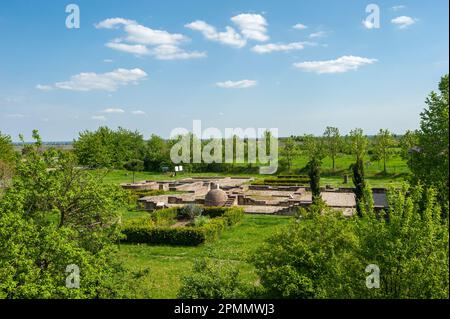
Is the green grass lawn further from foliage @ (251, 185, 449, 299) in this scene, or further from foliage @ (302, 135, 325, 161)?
foliage @ (302, 135, 325, 161)

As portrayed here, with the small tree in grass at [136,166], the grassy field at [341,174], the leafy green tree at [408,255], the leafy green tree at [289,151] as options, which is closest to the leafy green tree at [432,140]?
the leafy green tree at [408,255]

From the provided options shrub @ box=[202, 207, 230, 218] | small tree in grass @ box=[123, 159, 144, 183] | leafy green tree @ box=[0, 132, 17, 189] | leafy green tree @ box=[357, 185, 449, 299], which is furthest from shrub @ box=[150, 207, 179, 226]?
small tree in grass @ box=[123, 159, 144, 183]

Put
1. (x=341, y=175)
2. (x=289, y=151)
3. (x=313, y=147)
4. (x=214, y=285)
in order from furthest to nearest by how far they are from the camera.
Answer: (x=289, y=151) → (x=313, y=147) → (x=341, y=175) → (x=214, y=285)

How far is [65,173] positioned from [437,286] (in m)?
10.9

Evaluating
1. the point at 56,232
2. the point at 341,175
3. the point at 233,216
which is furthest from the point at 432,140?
the point at 341,175

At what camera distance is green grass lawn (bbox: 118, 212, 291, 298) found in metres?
15.1

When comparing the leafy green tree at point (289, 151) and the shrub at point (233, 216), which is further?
the leafy green tree at point (289, 151)

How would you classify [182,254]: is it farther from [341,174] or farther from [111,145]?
[111,145]

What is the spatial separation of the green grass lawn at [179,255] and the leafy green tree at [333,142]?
37130 millimetres

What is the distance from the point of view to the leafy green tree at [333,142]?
60.6m

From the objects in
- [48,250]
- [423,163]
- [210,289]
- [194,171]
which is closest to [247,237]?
[423,163]

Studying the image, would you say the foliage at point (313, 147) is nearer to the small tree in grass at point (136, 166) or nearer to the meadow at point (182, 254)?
the small tree in grass at point (136, 166)

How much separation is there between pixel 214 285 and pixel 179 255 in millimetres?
9236

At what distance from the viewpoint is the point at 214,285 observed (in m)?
10.6
